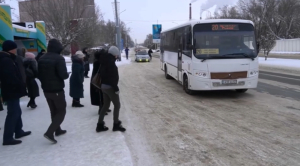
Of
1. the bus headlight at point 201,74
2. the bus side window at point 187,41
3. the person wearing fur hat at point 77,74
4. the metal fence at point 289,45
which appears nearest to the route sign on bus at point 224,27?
the bus side window at point 187,41

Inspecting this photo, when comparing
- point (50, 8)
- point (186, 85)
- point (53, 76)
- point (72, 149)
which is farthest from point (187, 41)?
point (50, 8)

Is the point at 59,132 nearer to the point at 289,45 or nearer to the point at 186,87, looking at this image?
the point at 186,87

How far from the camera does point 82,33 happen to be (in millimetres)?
26453

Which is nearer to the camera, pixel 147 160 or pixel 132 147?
pixel 147 160

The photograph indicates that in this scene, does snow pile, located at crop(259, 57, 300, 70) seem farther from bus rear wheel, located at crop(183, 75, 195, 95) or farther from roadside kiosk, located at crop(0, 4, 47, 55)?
roadside kiosk, located at crop(0, 4, 47, 55)

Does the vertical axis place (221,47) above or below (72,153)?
above

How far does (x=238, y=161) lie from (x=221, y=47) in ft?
18.8

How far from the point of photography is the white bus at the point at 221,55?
30.9 feet

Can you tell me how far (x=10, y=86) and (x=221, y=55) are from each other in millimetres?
6806

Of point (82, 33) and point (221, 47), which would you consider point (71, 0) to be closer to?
point (82, 33)

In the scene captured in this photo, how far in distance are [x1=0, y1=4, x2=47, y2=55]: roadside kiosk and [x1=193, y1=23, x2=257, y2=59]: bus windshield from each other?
6421 mm

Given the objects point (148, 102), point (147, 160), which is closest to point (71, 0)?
point (148, 102)

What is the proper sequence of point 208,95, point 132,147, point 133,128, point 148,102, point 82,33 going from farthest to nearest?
point 82,33
point 208,95
point 148,102
point 133,128
point 132,147

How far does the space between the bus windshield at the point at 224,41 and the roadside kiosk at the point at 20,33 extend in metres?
6.42
